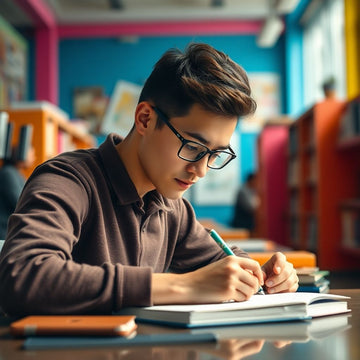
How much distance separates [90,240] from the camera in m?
1.17

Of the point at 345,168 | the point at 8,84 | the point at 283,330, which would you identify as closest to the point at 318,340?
the point at 283,330

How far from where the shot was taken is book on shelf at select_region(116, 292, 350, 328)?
80 centimetres

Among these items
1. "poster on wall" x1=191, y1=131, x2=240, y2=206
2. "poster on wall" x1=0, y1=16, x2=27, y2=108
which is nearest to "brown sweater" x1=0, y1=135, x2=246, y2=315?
"poster on wall" x1=0, y1=16, x2=27, y2=108

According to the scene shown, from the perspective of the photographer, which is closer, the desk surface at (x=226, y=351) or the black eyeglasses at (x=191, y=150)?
Answer: the desk surface at (x=226, y=351)

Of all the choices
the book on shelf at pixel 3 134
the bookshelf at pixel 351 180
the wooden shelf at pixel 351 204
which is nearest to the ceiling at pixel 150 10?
the bookshelf at pixel 351 180

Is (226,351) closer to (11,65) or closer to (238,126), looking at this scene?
(238,126)

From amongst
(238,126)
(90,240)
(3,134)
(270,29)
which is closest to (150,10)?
(270,29)

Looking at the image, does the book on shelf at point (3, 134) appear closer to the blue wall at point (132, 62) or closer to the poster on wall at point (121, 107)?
→ the poster on wall at point (121, 107)

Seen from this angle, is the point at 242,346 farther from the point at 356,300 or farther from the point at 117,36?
the point at 117,36

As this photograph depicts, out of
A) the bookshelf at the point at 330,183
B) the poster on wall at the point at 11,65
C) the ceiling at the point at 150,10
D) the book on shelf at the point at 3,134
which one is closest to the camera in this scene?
the book on shelf at the point at 3,134

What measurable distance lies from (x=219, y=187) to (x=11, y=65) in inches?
136

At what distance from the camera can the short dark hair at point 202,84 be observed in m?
1.08

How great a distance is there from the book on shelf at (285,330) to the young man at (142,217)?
93 millimetres

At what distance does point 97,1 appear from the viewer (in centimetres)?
799
